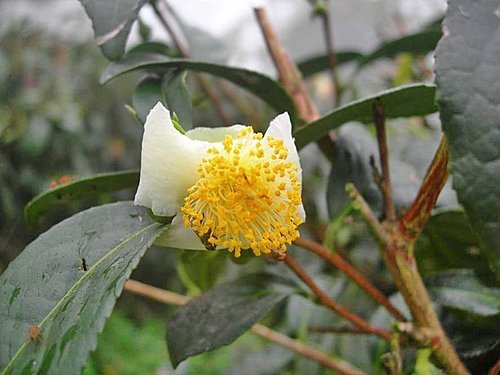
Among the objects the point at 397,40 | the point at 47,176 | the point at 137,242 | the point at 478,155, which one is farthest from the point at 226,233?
the point at 47,176

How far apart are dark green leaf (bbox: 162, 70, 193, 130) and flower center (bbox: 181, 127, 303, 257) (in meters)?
0.08

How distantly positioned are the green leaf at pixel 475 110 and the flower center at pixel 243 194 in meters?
0.11

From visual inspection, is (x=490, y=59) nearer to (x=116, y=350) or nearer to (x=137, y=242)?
(x=137, y=242)

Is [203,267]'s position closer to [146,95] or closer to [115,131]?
[146,95]

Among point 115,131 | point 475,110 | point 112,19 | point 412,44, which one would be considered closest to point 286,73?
point 412,44

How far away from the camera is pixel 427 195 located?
459 millimetres

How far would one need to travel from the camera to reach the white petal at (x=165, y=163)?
0.39 m

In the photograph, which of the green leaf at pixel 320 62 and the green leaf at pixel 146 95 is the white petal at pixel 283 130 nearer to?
the green leaf at pixel 146 95

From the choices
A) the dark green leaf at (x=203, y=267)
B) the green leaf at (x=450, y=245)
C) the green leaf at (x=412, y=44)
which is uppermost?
the green leaf at (x=412, y=44)

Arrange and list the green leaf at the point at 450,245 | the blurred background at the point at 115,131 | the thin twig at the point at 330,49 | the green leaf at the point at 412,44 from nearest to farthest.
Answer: the green leaf at the point at 450,245 < the green leaf at the point at 412,44 < the thin twig at the point at 330,49 < the blurred background at the point at 115,131

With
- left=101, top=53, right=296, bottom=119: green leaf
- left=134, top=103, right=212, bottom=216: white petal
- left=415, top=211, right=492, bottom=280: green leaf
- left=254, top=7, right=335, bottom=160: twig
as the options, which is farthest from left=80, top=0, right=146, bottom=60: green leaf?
left=415, top=211, right=492, bottom=280: green leaf

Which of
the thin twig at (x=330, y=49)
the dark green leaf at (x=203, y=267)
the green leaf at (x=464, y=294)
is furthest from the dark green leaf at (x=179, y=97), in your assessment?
the thin twig at (x=330, y=49)

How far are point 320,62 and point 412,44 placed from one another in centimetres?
19

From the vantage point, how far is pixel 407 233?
19.2 inches
